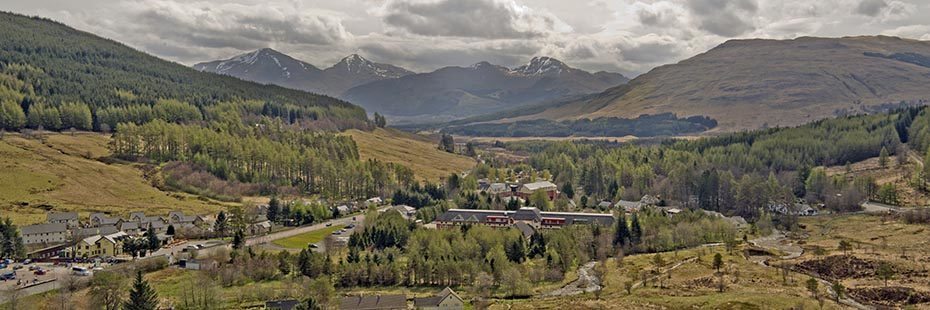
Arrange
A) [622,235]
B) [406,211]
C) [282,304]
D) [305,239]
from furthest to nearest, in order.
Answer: [406,211], [305,239], [622,235], [282,304]

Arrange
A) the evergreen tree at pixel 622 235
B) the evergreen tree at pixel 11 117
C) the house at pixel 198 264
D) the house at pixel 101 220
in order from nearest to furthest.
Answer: the house at pixel 198 264 → the evergreen tree at pixel 622 235 → the house at pixel 101 220 → the evergreen tree at pixel 11 117

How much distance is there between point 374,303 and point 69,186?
8336 cm

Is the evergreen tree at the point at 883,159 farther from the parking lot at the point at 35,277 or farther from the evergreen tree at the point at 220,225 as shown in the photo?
the parking lot at the point at 35,277

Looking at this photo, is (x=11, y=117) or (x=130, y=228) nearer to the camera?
(x=130, y=228)

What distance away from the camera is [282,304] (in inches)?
2222

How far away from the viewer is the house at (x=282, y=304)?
55.8m

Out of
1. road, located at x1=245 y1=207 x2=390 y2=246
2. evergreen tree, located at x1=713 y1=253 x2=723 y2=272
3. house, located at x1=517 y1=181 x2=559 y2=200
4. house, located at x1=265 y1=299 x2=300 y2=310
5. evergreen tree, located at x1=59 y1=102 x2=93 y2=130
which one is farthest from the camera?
evergreen tree, located at x1=59 y1=102 x2=93 y2=130

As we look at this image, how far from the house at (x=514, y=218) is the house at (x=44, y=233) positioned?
52.7 metres

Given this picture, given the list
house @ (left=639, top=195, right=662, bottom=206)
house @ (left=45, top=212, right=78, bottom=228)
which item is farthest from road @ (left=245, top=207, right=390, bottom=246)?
house @ (left=639, top=195, right=662, bottom=206)

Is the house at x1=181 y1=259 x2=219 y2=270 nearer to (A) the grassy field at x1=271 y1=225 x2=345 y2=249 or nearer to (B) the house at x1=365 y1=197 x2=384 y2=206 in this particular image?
(A) the grassy field at x1=271 y1=225 x2=345 y2=249

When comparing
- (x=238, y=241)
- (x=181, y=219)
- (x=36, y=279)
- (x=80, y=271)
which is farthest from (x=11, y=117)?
(x=238, y=241)

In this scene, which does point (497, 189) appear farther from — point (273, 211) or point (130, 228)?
point (130, 228)

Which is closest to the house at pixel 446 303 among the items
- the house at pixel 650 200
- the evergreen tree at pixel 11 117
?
the house at pixel 650 200

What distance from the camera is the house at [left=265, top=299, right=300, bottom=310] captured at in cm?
5575
